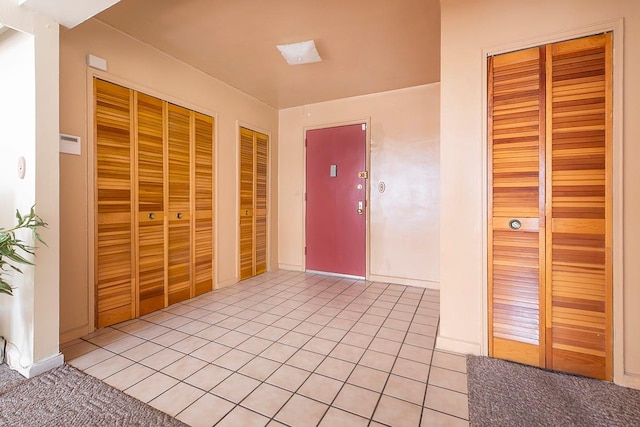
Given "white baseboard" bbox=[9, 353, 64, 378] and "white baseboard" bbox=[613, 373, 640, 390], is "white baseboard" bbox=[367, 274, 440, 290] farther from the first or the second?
"white baseboard" bbox=[9, 353, 64, 378]

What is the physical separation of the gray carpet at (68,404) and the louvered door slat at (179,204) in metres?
1.30

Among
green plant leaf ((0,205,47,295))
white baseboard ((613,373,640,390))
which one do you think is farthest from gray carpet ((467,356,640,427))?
green plant leaf ((0,205,47,295))

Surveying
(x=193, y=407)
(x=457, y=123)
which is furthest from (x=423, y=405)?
(x=457, y=123)

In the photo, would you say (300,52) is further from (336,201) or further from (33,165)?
(33,165)

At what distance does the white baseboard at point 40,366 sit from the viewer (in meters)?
1.72

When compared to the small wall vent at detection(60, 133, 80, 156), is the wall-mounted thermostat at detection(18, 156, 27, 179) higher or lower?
lower

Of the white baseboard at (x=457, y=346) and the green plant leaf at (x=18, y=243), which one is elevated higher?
the green plant leaf at (x=18, y=243)

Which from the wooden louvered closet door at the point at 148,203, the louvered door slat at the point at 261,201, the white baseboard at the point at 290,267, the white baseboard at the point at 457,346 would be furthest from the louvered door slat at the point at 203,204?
the white baseboard at the point at 457,346

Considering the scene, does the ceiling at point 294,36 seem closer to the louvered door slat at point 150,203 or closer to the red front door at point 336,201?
the louvered door slat at point 150,203

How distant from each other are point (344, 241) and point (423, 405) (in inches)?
109

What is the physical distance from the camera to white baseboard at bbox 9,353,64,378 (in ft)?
5.64

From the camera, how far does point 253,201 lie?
4.14 metres

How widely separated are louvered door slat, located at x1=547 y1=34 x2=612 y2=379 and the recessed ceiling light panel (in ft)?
6.35

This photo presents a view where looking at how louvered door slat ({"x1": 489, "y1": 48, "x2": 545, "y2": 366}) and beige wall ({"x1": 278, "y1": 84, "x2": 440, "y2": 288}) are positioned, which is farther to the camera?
beige wall ({"x1": 278, "y1": 84, "x2": 440, "y2": 288})
